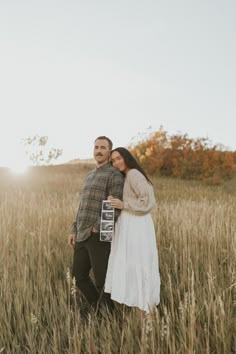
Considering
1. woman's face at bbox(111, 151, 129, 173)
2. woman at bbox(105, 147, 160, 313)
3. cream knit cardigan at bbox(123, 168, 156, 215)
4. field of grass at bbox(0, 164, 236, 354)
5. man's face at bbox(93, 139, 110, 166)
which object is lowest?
field of grass at bbox(0, 164, 236, 354)

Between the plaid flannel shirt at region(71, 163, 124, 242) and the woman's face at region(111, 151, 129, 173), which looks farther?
the plaid flannel shirt at region(71, 163, 124, 242)

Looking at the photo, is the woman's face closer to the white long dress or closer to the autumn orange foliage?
the white long dress

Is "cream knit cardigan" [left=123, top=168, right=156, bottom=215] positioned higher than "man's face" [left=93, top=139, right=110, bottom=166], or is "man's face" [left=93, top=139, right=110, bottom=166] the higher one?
"man's face" [left=93, top=139, right=110, bottom=166]

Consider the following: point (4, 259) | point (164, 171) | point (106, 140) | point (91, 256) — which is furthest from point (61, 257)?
point (164, 171)

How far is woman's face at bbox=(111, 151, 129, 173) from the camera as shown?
2887 millimetres

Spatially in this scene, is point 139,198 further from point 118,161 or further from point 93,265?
point 93,265

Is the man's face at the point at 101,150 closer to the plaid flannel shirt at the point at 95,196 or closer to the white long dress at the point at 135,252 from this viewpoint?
the plaid flannel shirt at the point at 95,196

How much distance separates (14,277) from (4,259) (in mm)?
438

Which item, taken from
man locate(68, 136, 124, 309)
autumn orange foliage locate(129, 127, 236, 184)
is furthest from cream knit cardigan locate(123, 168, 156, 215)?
autumn orange foliage locate(129, 127, 236, 184)

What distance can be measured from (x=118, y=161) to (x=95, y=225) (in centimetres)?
66

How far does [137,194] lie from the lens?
2.76 meters

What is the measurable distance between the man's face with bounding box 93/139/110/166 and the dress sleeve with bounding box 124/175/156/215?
0.54 meters

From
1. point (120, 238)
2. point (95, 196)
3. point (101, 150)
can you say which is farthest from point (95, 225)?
point (101, 150)

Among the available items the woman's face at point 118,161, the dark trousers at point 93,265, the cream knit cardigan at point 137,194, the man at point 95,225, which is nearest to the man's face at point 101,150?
the man at point 95,225
